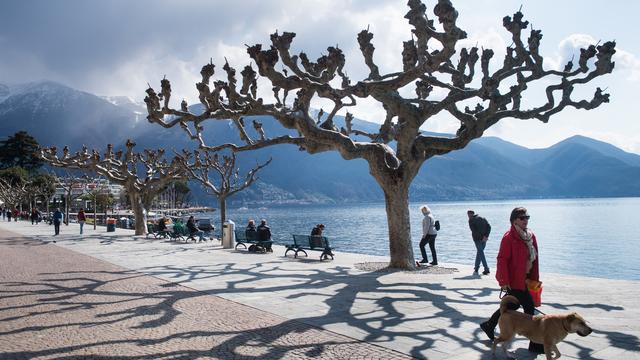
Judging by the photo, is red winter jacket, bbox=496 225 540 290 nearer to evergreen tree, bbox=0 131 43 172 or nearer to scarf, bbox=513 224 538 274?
scarf, bbox=513 224 538 274

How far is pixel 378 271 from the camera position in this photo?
521 inches

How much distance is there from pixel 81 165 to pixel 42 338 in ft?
97.2

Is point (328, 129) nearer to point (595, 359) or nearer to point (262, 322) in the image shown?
point (262, 322)

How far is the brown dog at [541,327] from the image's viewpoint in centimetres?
499

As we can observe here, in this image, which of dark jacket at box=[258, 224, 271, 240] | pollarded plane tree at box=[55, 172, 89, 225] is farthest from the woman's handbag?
pollarded plane tree at box=[55, 172, 89, 225]

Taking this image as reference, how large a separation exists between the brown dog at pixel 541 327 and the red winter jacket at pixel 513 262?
28cm

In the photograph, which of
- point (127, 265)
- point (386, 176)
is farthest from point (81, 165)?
point (386, 176)

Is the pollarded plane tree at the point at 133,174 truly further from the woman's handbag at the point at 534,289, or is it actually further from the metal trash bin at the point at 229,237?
the woman's handbag at the point at 534,289

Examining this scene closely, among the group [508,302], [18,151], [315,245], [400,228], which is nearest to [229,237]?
[315,245]

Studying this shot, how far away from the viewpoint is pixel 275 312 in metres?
8.27

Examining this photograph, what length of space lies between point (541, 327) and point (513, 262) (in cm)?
86

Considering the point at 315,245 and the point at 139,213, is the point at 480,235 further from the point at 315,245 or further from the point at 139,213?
the point at 139,213

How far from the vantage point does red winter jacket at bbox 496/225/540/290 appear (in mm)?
5781

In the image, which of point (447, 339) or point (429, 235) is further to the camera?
point (429, 235)
